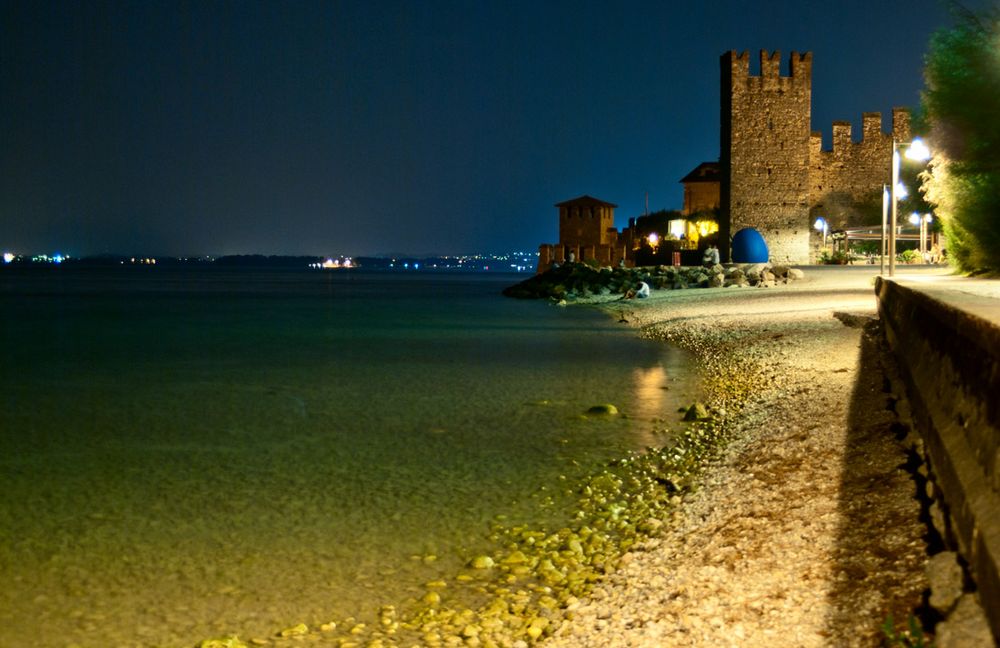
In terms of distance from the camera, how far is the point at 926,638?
311 centimetres

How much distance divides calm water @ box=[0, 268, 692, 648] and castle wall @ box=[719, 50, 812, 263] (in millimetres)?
23121

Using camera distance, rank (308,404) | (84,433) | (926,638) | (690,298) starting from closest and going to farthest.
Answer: (926,638) < (84,433) < (308,404) < (690,298)

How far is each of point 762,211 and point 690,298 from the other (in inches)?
574

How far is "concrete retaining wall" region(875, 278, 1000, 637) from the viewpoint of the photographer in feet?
9.10

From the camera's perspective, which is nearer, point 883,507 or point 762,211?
point 883,507

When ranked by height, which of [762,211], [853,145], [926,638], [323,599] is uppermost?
[853,145]

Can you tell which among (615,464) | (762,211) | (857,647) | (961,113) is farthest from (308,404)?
(762,211)

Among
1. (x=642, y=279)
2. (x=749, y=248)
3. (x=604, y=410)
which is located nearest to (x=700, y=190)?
(x=749, y=248)

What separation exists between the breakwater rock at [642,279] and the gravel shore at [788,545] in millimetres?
18556

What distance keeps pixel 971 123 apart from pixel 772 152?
23.5m

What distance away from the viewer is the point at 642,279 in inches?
1260

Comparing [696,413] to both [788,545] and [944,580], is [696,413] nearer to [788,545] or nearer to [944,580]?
[788,545]

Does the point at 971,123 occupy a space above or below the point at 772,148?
below

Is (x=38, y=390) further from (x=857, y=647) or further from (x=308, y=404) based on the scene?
(x=857, y=647)
